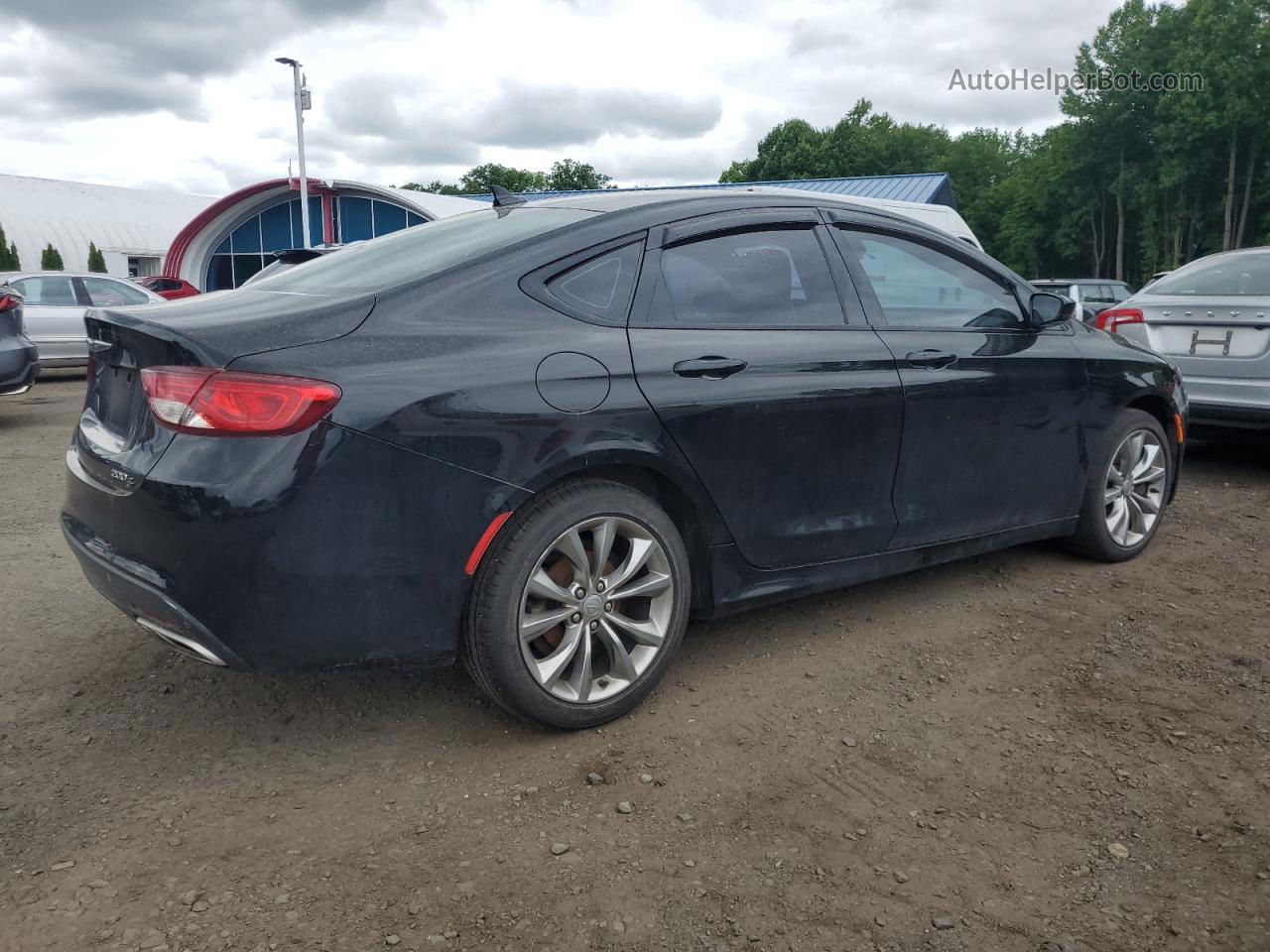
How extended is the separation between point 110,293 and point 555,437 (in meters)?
13.6

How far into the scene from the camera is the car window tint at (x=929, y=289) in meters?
3.82

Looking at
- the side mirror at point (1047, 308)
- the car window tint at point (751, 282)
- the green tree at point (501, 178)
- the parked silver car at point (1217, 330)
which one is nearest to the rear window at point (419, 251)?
the car window tint at point (751, 282)

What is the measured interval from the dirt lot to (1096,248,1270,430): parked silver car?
2877mm

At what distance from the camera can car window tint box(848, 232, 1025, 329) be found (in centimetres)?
382

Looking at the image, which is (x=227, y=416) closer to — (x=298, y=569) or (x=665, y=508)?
(x=298, y=569)

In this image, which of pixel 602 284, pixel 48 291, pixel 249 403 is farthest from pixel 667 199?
pixel 48 291

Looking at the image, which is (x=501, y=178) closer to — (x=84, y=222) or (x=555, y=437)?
(x=84, y=222)

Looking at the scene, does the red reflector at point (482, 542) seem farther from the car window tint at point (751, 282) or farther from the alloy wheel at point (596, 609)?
the car window tint at point (751, 282)

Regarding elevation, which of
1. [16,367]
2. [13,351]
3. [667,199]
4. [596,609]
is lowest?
[596,609]

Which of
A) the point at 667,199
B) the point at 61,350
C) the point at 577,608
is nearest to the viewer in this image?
the point at 577,608

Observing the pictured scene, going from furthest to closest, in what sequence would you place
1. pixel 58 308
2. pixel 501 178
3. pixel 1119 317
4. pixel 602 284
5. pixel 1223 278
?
pixel 501 178
pixel 58 308
pixel 1119 317
pixel 1223 278
pixel 602 284

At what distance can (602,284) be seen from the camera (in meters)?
3.15

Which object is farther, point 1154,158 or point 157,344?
point 1154,158

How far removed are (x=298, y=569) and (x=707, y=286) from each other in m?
1.59
